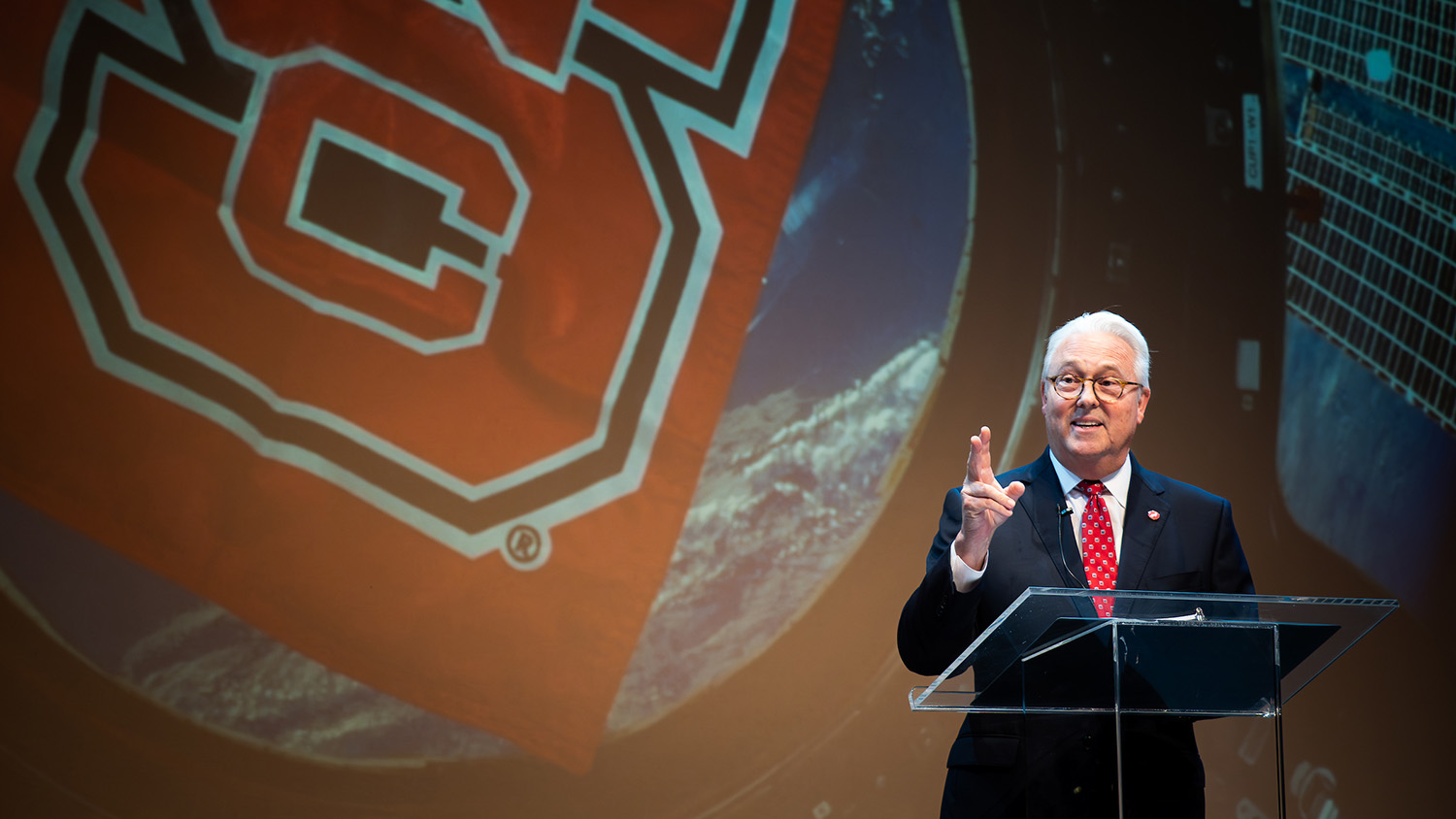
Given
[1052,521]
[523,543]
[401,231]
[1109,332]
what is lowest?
[523,543]

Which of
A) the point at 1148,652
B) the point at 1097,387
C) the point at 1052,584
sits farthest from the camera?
the point at 1097,387

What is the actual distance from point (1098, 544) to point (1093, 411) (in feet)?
0.66

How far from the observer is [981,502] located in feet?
4.60

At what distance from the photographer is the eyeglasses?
1.69 metres

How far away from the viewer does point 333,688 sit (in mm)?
2674

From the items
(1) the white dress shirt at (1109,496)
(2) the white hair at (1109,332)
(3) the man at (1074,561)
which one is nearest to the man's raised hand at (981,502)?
(3) the man at (1074,561)

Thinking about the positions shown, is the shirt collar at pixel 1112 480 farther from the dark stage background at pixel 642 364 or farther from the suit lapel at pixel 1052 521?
the dark stage background at pixel 642 364

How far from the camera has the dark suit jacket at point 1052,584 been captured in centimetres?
132

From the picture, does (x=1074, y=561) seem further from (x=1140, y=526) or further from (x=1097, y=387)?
(x=1097, y=387)

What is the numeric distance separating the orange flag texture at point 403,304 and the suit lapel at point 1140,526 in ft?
4.64

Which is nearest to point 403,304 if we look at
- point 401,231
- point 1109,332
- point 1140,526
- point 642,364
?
point 401,231

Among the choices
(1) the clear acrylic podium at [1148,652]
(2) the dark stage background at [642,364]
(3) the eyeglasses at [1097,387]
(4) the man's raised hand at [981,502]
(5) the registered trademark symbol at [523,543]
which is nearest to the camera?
(1) the clear acrylic podium at [1148,652]

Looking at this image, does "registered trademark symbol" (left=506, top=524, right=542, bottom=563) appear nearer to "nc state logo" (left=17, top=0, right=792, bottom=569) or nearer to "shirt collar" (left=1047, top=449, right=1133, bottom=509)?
"nc state logo" (left=17, top=0, right=792, bottom=569)

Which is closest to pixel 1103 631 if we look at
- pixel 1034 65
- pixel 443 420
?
pixel 443 420
